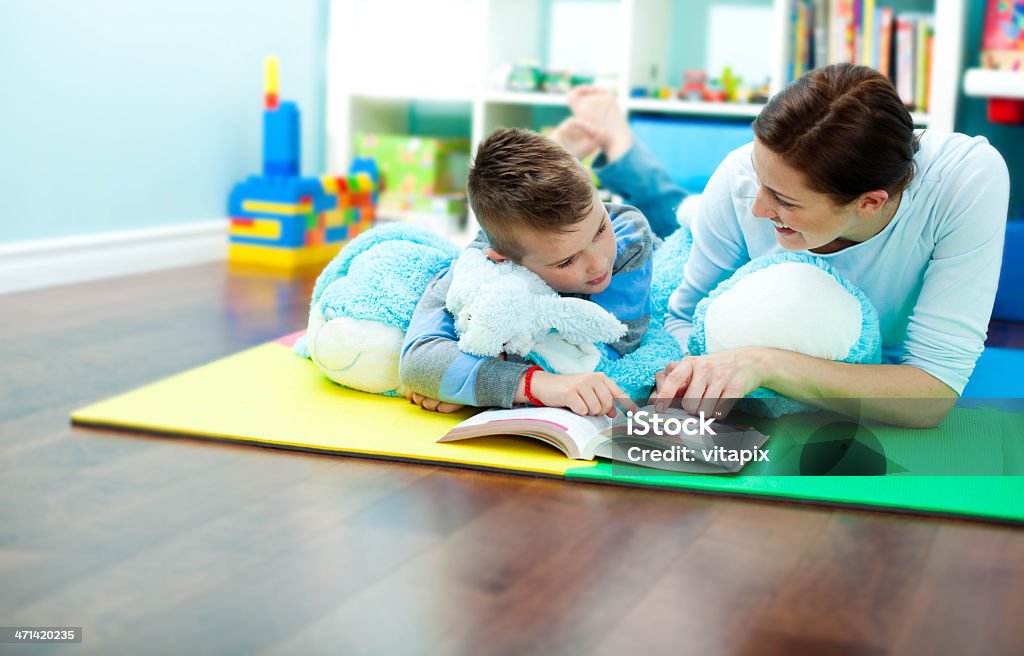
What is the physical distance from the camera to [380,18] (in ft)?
11.7

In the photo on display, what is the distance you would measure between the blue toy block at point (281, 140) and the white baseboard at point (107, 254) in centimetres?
23

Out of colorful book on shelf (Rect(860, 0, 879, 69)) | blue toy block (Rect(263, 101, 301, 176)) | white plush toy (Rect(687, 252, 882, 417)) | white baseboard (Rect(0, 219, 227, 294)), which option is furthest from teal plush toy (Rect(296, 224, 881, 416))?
colorful book on shelf (Rect(860, 0, 879, 69))

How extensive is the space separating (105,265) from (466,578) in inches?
76.0

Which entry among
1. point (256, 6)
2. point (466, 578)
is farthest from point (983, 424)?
point (256, 6)

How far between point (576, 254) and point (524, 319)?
0.10 m

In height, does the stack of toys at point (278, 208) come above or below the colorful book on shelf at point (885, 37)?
below

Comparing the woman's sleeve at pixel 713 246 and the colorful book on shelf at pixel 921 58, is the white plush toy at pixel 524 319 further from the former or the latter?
the colorful book on shelf at pixel 921 58

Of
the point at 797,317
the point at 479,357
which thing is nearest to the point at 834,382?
the point at 797,317

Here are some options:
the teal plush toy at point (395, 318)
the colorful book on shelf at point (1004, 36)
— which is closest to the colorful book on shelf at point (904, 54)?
the colorful book on shelf at point (1004, 36)

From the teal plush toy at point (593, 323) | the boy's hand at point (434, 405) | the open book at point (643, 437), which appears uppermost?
the teal plush toy at point (593, 323)

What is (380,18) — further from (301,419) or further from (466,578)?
(466,578)

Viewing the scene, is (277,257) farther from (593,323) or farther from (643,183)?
(593,323)

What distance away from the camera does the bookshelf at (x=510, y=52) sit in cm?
323

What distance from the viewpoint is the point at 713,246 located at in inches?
62.5
